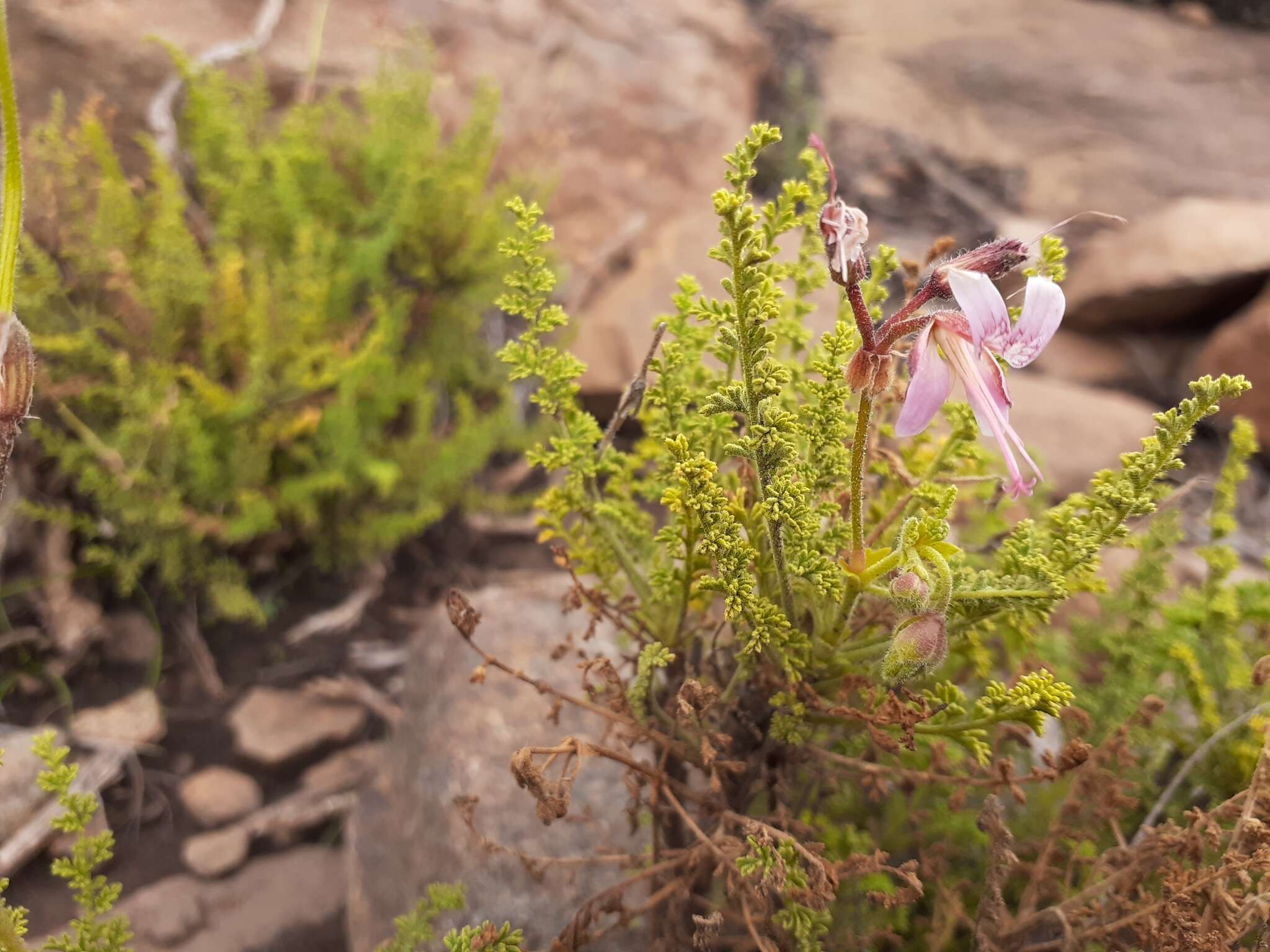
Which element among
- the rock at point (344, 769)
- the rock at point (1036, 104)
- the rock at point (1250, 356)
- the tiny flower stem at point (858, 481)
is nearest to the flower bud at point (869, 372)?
the tiny flower stem at point (858, 481)

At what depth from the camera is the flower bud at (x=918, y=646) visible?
73 centimetres

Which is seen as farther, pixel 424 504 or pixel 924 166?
pixel 924 166

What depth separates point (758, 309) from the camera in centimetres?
73

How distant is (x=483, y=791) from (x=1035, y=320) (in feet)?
4.12

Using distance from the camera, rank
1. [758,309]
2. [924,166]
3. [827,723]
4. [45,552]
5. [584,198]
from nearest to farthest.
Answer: [758,309] < [827,723] < [45,552] < [584,198] < [924,166]

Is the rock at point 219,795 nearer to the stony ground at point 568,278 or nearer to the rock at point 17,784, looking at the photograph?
the stony ground at point 568,278

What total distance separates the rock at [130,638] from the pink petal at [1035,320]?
206 cm

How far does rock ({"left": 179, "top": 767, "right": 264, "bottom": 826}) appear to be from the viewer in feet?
6.27

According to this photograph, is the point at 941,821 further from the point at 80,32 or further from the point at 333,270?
the point at 80,32

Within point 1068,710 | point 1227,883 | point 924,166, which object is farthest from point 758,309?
point 924,166

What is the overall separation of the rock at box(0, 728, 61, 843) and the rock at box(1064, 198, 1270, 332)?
3.67 meters

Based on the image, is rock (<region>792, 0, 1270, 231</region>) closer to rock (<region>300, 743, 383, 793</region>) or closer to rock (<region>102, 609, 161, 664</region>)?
rock (<region>300, 743, 383, 793</region>)

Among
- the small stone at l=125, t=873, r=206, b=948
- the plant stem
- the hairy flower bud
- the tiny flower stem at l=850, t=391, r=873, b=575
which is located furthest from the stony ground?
the plant stem

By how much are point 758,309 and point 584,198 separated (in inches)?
118
